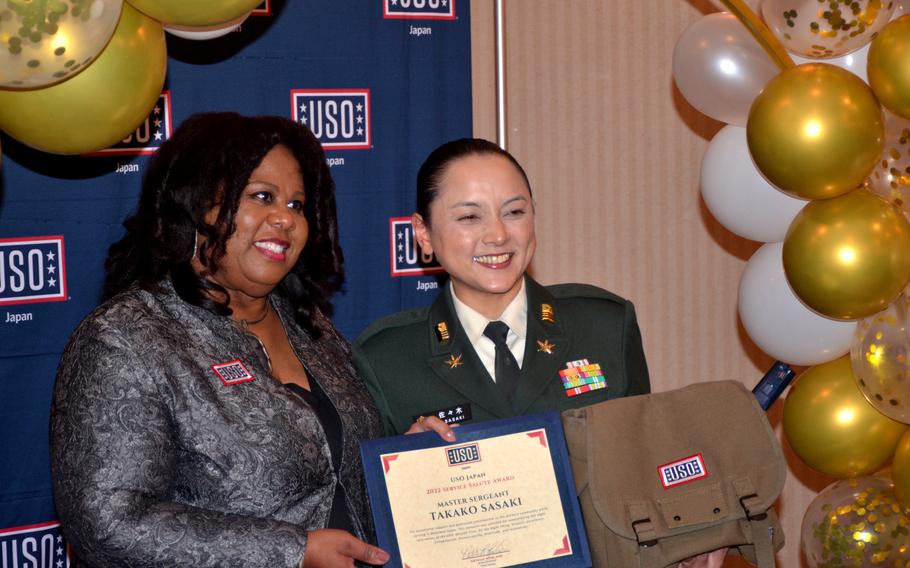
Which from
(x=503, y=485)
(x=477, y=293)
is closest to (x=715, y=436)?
A: (x=503, y=485)

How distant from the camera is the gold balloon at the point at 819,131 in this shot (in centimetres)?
247

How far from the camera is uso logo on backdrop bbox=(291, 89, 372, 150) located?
12.2 feet

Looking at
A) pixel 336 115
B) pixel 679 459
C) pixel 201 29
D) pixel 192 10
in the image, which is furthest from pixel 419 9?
pixel 679 459

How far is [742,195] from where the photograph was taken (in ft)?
10.5

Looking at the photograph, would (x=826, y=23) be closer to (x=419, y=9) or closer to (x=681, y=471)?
(x=681, y=471)

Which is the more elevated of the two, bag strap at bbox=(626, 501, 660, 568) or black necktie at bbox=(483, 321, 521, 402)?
black necktie at bbox=(483, 321, 521, 402)

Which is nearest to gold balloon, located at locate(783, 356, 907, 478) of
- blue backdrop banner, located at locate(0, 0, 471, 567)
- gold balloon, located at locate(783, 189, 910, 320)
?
gold balloon, located at locate(783, 189, 910, 320)

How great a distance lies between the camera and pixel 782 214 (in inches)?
125

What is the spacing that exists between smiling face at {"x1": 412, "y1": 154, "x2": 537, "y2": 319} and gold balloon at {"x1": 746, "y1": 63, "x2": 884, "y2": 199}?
0.63 metres

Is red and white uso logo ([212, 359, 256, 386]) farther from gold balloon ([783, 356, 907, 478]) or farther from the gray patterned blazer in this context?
gold balloon ([783, 356, 907, 478])

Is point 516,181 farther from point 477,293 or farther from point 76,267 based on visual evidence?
point 76,267

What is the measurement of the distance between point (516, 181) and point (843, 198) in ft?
2.71

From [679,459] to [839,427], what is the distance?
71 centimetres
